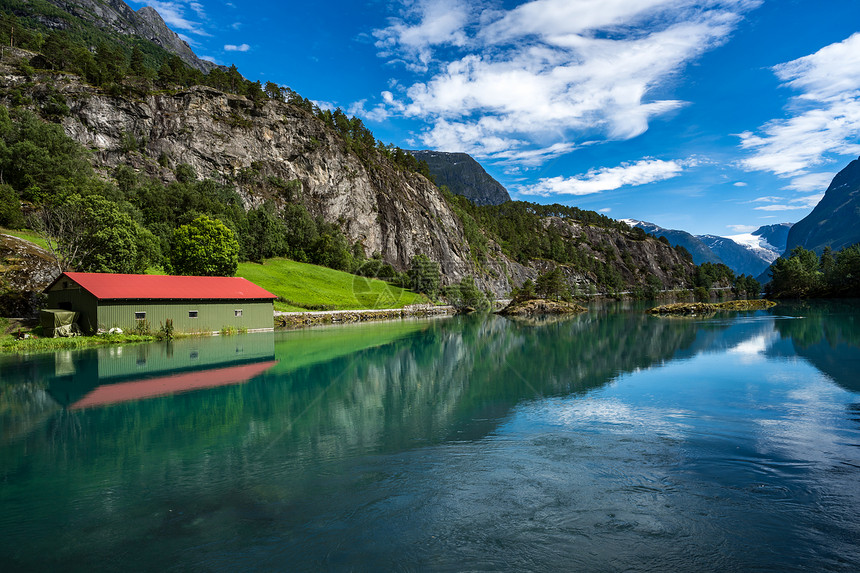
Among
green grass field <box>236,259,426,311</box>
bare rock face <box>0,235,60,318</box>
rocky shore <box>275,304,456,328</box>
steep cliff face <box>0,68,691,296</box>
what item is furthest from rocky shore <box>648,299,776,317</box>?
bare rock face <box>0,235,60,318</box>

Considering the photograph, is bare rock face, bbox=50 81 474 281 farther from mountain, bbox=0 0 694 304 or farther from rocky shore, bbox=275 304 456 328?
rocky shore, bbox=275 304 456 328

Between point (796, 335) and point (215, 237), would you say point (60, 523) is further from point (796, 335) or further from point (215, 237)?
point (215, 237)

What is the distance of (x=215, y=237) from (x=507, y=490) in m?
67.2

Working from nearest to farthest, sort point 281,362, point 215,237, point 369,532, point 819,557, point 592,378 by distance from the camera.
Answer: point 819,557, point 369,532, point 592,378, point 281,362, point 215,237

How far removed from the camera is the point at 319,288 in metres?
76.8

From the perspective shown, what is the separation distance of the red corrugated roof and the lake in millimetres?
19530

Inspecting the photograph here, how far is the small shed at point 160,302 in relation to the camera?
117 feet

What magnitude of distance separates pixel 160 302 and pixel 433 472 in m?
39.4

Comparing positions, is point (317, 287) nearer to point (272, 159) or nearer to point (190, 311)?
point (190, 311)

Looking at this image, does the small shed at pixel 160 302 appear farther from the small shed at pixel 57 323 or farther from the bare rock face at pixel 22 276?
the bare rock face at pixel 22 276

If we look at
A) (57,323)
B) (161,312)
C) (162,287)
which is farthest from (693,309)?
(57,323)

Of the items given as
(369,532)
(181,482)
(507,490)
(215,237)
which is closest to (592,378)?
(507,490)

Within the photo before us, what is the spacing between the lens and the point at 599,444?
1059 centimetres

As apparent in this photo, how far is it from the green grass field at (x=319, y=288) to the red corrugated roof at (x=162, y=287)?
1083 centimetres
